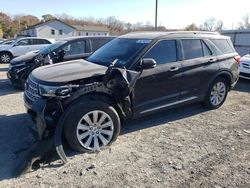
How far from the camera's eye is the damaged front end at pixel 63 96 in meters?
3.84

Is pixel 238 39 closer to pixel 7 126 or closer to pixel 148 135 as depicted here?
pixel 148 135

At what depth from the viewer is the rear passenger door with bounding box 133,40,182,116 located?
4.64 meters

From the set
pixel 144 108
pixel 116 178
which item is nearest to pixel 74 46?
pixel 144 108

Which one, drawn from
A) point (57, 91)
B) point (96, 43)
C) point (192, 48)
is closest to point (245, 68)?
point (192, 48)

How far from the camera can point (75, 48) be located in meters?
8.58

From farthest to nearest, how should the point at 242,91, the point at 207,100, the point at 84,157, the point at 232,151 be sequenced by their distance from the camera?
the point at 242,91, the point at 207,100, the point at 232,151, the point at 84,157

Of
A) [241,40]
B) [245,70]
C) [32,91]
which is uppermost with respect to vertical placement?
[241,40]

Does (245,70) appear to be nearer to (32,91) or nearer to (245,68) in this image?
(245,68)

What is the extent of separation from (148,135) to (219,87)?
8.05ft

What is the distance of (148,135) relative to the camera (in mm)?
4766

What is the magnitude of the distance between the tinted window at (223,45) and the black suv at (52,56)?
14.0 ft

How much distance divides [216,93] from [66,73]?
3.65 meters

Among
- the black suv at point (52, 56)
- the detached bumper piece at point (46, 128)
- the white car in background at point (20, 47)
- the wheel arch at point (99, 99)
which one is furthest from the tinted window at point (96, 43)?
the white car in background at point (20, 47)

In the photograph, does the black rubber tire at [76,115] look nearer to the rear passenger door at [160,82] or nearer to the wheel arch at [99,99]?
the wheel arch at [99,99]
